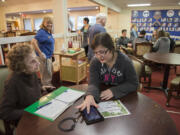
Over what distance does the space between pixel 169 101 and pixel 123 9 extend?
25.1ft

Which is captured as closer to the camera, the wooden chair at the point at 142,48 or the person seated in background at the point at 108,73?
the person seated in background at the point at 108,73

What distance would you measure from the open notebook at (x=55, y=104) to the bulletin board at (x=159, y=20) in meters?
8.41

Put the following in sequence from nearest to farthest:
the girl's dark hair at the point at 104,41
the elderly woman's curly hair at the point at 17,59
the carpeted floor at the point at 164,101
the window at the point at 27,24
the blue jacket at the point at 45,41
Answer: the elderly woman's curly hair at the point at 17,59 → the girl's dark hair at the point at 104,41 → the carpeted floor at the point at 164,101 → the blue jacket at the point at 45,41 → the window at the point at 27,24

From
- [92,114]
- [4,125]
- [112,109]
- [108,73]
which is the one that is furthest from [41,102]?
[108,73]

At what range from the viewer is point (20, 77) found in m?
1.04

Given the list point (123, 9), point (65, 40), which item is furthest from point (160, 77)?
point (123, 9)

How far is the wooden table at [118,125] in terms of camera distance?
0.76 meters

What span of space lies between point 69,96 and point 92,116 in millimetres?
325

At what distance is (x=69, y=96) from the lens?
1.12m

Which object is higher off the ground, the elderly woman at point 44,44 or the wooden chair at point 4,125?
the elderly woman at point 44,44

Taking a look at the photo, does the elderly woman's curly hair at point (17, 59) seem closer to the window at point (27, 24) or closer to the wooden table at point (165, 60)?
the wooden table at point (165, 60)

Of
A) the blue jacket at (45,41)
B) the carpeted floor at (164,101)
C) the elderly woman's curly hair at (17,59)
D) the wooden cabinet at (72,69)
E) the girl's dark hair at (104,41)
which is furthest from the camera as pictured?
the wooden cabinet at (72,69)

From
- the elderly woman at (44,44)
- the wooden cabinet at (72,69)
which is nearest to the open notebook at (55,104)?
the elderly woman at (44,44)

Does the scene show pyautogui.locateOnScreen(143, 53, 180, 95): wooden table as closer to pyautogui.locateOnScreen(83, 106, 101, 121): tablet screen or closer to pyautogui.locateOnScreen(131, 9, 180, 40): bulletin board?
pyautogui.locateOnScreen(83, 106, 101, 121): tablet screen
